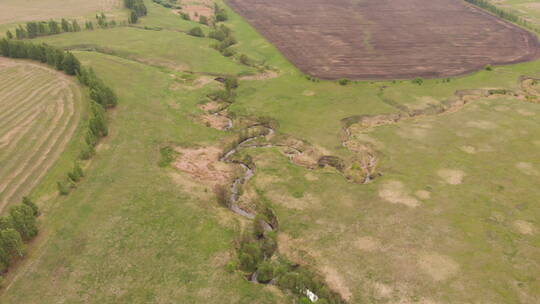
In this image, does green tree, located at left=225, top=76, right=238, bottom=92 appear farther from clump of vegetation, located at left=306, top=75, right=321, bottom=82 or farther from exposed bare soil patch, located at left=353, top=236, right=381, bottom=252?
exposed bare soil patch, located at left=353, top=236, right=381, bottom=252

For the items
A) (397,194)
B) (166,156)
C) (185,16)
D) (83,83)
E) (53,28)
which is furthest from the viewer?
(185,16)

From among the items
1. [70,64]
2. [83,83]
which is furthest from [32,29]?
[83,83]

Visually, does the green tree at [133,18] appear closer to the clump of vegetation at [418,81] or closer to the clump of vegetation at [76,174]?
the clump of vegetation at [76,174]

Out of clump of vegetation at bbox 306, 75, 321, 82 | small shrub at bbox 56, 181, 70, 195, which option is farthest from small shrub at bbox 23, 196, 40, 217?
clump of vegetation at bbox 306, 75, 321, 82

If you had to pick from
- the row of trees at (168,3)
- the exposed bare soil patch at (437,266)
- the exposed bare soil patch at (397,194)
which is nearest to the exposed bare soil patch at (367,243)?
the exposed bare soil patch at (437,266)

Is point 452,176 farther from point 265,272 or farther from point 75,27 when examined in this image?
point 75,27

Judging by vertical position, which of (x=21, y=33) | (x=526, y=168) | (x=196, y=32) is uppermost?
(x=21, y=33)
